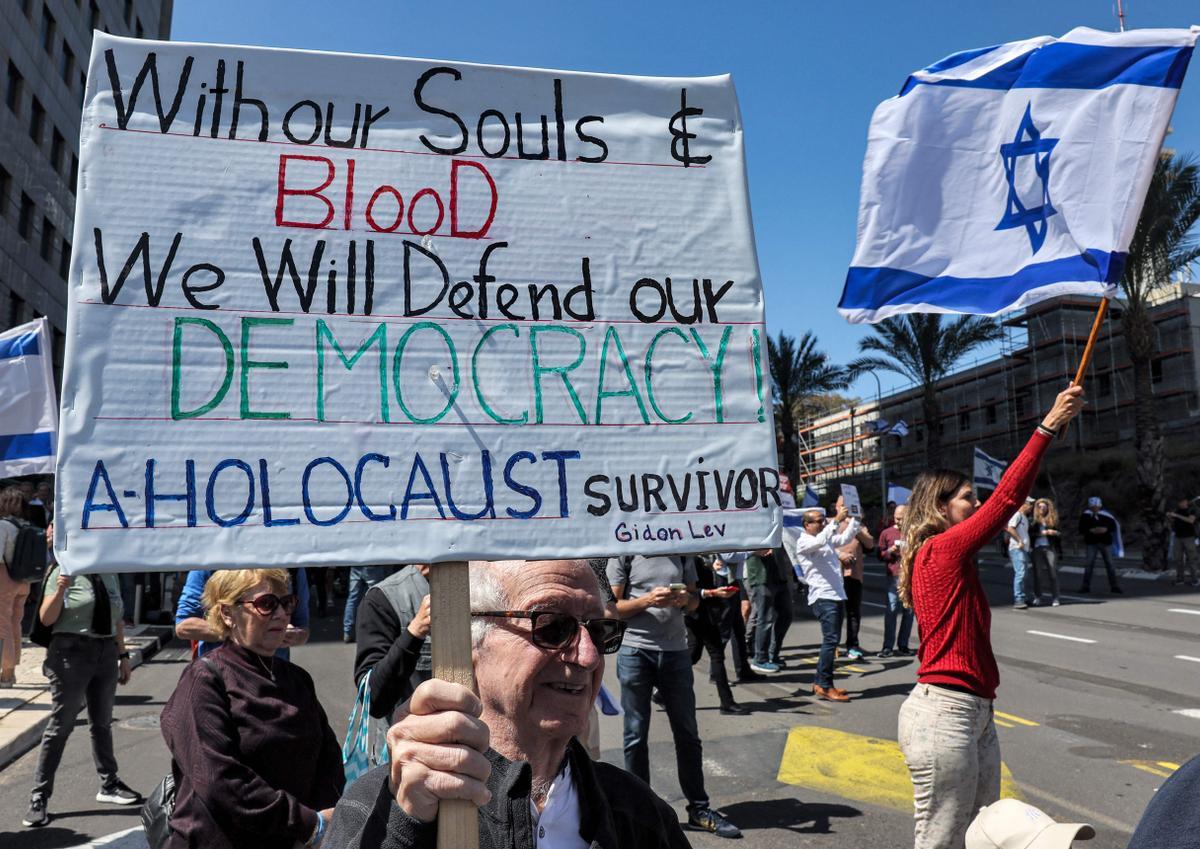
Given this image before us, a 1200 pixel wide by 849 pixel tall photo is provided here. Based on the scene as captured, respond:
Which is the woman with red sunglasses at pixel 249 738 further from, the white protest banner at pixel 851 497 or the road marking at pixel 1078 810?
the white protest banner at pixel 851 497

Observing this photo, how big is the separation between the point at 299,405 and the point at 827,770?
5.75 metres

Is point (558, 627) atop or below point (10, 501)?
below

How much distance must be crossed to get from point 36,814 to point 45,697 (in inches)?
158

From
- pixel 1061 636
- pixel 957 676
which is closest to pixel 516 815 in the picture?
pixel 957 676

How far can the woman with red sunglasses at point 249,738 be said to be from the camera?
274 centimetres

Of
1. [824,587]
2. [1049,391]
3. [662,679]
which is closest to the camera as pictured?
[662,679]

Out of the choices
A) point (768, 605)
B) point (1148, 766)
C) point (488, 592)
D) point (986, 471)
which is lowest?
point (1148, 766)

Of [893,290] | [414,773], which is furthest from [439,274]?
[893,290]

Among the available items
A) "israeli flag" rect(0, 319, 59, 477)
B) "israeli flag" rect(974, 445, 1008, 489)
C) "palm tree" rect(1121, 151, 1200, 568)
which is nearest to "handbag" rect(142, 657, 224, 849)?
"israeli flag" rect(0, 319, 59, 477)

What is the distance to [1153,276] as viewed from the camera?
23.1 m

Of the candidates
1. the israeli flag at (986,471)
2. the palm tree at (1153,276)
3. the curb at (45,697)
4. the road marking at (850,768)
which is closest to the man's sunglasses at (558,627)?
the road marking at (850,768)

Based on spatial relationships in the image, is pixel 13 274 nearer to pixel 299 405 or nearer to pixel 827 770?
pixel 827 770

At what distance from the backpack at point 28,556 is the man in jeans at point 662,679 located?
6.25 metres

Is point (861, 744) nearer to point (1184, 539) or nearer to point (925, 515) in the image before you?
point (925, 515)
